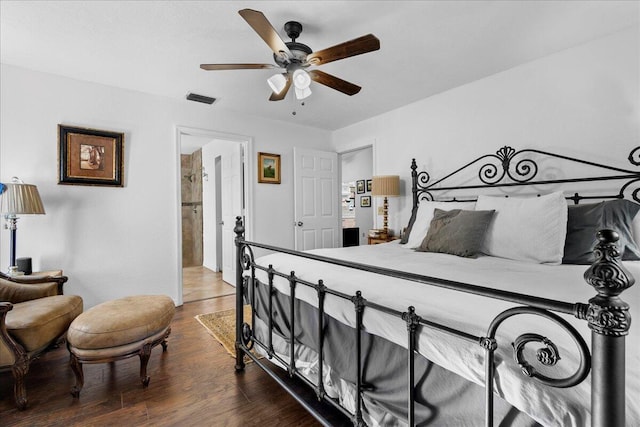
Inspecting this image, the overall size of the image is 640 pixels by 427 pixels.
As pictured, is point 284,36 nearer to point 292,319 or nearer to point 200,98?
point 200,98

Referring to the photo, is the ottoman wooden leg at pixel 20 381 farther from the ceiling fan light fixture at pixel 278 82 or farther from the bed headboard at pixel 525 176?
the bed headboard at pixel 525 176

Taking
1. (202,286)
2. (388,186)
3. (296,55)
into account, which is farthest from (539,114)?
(202,286)

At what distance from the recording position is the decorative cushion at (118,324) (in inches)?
69.1

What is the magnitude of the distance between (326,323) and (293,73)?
1752 millimetres

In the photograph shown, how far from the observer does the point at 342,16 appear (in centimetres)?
203

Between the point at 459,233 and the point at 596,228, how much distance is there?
0.77 metres

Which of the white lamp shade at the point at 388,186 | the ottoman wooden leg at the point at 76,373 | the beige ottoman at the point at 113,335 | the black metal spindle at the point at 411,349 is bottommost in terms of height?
the ottoman wooden leg at the point at 76,373

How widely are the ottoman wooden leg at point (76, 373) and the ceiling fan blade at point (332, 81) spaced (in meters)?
2.42

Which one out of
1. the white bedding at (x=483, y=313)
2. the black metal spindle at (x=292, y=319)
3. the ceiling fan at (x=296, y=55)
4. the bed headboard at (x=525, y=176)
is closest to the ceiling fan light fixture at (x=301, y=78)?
the ceiling fan at (x=296, y=55)

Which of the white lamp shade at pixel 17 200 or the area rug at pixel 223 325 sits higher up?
the white lamp shade at pixel 17 200

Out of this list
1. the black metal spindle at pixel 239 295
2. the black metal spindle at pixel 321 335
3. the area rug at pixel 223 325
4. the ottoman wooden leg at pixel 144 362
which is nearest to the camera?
the black metal spindle at pixel 321 335

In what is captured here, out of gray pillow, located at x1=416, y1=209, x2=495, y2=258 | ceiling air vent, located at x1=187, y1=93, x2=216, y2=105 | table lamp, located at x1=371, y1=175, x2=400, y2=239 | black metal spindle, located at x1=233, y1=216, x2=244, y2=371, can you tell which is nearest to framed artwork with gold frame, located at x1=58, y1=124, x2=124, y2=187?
ceiling air vent, located at x1=187, y1=93, x2=216, y2=105

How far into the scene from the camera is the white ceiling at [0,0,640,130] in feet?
6.39

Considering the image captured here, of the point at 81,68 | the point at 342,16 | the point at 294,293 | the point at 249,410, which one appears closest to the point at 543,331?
the point at 294,293
